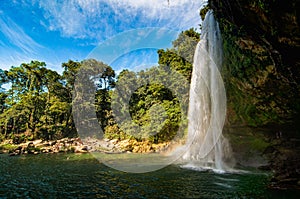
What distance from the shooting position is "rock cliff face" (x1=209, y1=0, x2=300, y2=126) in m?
6.18

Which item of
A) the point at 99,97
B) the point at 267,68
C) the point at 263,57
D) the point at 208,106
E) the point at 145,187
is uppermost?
the point at 99,97

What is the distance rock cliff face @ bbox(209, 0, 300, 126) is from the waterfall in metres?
1.43

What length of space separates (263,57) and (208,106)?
590cm

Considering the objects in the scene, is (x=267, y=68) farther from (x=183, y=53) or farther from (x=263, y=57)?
(x=183, y=53)

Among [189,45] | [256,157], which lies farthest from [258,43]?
[189,45]

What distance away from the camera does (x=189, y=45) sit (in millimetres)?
24359

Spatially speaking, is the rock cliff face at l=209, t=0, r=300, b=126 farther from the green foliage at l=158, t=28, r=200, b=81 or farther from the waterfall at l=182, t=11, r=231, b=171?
the green foliage at l=158, t=28, r=200, b=81

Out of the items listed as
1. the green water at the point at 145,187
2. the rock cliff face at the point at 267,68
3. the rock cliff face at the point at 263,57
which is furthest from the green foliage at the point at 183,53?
the green water at the point at 145,187

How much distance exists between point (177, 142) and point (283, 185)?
50.3ft

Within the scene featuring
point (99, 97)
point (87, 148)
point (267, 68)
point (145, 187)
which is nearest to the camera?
point (145, 187)

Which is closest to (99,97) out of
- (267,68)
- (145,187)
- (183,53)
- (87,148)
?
(87,148)

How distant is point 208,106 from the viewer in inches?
523

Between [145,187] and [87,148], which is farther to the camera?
[87,148]

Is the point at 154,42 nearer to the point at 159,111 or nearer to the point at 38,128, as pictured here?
the point at 159,111
